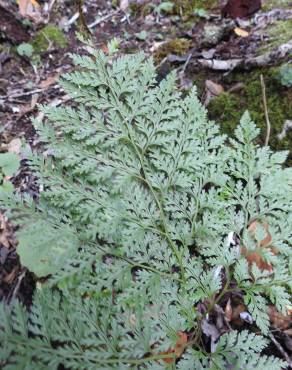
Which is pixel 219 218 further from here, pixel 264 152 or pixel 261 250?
pixel 264 152

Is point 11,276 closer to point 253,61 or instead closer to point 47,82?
point 47,82

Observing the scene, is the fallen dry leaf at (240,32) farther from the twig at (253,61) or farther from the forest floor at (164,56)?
the twig at (253,61)

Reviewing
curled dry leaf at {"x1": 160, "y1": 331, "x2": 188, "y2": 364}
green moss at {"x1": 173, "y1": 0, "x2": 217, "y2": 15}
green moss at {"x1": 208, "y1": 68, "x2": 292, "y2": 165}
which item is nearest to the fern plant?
curled dry leaf at {"x1": 160, "y1": 331, "x2": 188, "y2": 364}

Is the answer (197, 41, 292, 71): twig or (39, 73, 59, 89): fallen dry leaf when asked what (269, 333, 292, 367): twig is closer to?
(197, 41, 292, 71): twig

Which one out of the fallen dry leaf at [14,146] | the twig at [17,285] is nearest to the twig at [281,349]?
the twig at [17,285]

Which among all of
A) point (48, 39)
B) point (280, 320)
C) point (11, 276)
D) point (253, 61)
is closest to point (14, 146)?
point (11, 276)

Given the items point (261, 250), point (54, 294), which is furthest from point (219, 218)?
point (54, 294)
